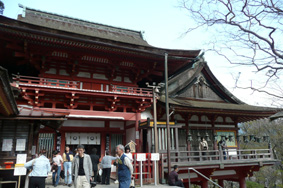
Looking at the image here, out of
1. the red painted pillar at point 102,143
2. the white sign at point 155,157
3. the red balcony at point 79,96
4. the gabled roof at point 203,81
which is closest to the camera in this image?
the white sign at point 155,157

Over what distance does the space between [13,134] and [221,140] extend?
512 inches

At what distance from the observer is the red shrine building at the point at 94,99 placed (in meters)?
10.2

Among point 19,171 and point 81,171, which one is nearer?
point 81,171

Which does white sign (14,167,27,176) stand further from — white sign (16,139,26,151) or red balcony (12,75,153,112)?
red balcony (12,75,153,112)

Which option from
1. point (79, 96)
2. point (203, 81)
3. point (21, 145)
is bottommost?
point (21, 145)

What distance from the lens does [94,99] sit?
12938mm

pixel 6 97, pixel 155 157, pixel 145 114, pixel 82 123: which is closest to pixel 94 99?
pixel 82 123

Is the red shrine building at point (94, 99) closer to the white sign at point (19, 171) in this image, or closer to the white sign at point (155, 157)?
the white sign at point (155, 157)

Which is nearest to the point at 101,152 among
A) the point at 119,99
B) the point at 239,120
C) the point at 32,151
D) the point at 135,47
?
the point at 119,99

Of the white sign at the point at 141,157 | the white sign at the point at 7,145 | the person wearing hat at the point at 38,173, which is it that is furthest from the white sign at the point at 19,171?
the white sign at the point at 141,157

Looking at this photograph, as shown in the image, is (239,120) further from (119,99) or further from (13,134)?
(13,134)

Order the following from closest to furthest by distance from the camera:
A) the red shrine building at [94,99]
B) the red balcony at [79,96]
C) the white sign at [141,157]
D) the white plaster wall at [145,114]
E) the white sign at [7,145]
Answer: the white sign at [7,145] < the white sign at [141,157] < the red shrine building at [94,99] < the red balcony at [79,96] < the white plaster wall at [145,114]

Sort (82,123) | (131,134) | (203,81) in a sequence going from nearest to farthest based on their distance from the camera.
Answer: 1. (82,123)
2. (131,134)
3. (203,81)

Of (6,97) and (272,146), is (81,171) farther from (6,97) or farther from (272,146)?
(272,146)
